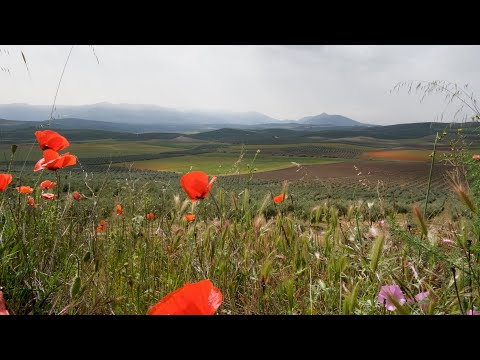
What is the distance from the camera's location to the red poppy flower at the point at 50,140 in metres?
1.52

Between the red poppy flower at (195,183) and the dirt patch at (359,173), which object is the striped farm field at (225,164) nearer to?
the dirt patch at (359,173)

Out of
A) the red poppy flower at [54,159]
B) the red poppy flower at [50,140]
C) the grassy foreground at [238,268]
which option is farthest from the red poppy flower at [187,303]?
the red poppy flower at [50,140]

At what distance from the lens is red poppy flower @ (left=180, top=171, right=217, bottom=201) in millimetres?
1374

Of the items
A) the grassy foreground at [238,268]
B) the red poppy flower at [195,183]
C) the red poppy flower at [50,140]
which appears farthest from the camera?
the red poppy flower at [50,140]

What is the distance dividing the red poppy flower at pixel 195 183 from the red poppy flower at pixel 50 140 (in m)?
0.55

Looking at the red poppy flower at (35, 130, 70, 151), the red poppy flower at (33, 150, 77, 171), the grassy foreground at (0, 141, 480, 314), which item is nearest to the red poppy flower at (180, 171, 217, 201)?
the grassy foreground at (0, 141, 480, 314)
